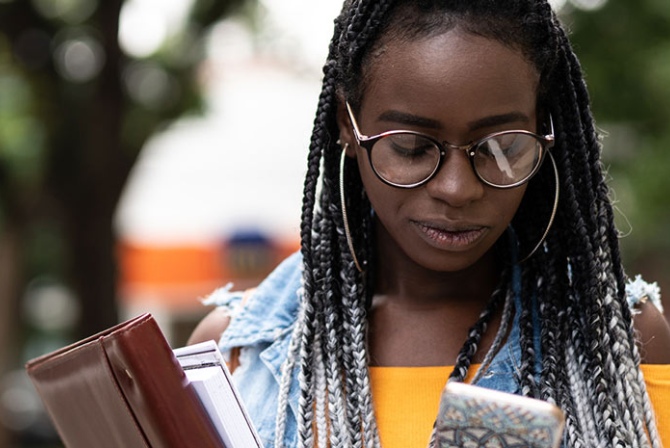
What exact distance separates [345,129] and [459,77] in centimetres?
38

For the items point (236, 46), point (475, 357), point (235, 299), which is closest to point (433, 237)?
point (475, 357)

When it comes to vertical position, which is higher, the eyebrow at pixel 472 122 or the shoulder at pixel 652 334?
the eyebrow at pixel 472 122

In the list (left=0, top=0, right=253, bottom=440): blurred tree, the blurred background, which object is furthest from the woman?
(left=0, top=0, right=253, bottom=440): blurred tree

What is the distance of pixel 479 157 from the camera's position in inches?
69.8

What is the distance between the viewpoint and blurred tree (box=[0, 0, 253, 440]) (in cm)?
717

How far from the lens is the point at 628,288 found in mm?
2006

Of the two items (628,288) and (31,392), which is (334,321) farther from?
(31,392)

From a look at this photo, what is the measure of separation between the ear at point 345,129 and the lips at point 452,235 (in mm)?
280

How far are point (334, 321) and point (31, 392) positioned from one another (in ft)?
57.8

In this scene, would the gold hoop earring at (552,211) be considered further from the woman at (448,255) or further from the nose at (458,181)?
the nose at (458,181)

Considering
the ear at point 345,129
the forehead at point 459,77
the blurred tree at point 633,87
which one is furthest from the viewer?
the blurred tree at point 633,87

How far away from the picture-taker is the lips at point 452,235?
182cm

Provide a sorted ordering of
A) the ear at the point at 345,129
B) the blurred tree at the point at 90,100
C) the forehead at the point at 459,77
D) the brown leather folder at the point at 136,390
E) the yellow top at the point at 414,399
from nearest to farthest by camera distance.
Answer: the brown leather folder at the point at 136,390
the forehead at the point at 459,77
the yellow top at the point at 414,399
the ear at the point at 345,129
the blurred tree at the point at 90,100

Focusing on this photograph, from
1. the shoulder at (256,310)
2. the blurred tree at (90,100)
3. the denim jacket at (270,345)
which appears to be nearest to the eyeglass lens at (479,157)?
the denim jacket at (270,345)
